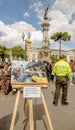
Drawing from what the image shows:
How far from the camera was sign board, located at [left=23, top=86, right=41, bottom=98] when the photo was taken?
19.2 feet

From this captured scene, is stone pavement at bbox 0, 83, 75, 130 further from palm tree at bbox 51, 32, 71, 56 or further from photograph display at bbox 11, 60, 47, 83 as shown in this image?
palm tree at bbox 51, 32, 71, 56

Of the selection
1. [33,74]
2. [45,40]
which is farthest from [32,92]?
[45,40]

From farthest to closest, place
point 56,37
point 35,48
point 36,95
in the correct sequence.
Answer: point 35,48 → point 56,37 → point 36,95

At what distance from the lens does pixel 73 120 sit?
299 inches

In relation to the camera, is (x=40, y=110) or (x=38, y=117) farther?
(x=40, y=110)

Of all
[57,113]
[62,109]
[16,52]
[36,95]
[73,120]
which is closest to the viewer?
[36,95]

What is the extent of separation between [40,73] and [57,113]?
2.32 metres

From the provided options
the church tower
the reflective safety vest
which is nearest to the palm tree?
the church tower

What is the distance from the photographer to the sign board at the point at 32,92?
586 cm

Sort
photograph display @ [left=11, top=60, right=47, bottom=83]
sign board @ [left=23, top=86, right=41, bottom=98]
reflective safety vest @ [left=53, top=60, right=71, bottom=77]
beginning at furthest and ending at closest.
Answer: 1. reflective safety vest @ [left=53, top=60, right=71, bottom=77]
2. photograph display @ [left=11, top=60, right=47, bottom=83]
3. sign board @ [left=23, top=86, right=41, bottom=98]

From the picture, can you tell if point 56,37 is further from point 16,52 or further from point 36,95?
point 36,95

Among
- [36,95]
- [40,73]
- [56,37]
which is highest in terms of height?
[56,37]

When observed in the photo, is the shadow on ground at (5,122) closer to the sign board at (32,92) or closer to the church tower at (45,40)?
the sign board at (32,92)

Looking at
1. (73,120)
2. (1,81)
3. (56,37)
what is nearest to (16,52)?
(56,37)
